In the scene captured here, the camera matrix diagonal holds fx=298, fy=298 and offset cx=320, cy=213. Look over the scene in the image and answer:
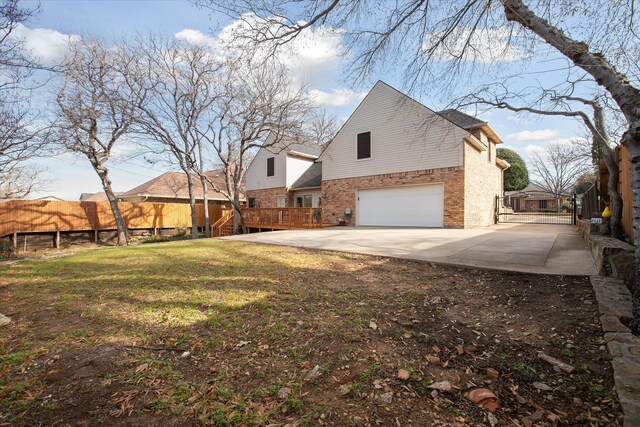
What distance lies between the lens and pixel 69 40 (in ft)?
42.3

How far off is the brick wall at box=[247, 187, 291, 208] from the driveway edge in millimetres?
17835

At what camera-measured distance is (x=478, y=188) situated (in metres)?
13.7

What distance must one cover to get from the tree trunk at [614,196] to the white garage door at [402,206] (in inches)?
264

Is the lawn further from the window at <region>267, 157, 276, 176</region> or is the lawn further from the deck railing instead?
the window at <region>267, 157, 276, 176</region>

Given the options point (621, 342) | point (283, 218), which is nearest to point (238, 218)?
point (283, 218)

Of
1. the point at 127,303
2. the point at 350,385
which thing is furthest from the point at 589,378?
the point at 127,303

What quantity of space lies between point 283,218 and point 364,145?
5.89 meters

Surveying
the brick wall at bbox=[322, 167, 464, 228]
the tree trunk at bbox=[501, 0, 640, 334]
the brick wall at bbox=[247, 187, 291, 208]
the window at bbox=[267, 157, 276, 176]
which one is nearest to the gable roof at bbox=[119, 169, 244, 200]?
the brick wall at bbox=[247, 187, 291, 208]

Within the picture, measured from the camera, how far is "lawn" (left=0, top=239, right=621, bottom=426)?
1.79 metres

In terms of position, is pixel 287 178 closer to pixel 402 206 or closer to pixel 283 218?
pixel 283 218

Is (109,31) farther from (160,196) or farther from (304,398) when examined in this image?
(304,398)

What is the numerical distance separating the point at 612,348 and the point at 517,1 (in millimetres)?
3874

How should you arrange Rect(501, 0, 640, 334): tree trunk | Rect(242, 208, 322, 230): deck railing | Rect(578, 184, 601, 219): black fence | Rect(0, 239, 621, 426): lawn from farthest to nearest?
Rect(242, 208, 322, 230): deck railing < Rect(578, 184, 601, 219): black fence < Rect(501, 0, 640, 334): tree trunk < Rect(0, 239, 621, 426): lawn

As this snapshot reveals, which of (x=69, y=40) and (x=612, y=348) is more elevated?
(x=69, y=40)
